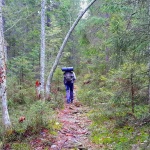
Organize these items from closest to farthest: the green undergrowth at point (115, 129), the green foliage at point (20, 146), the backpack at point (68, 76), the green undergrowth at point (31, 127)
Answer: the green foliage at point (20, 146) → the green undergrowth at point (115, 129) → the green undergrowth at point (31, 127) → the backpack at point (68, 76)

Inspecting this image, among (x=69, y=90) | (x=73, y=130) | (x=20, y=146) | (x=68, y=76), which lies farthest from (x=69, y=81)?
(x=20, y=146)

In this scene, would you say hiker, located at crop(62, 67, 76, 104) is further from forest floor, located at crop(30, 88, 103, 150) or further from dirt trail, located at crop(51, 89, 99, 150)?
forest floor, located at crop(30, 88, 103, 150)

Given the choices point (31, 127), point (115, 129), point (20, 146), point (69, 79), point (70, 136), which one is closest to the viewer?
point (20, 146)

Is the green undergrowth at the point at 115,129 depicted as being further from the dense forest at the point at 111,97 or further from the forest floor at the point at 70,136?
the forest floor at the point at 70,136

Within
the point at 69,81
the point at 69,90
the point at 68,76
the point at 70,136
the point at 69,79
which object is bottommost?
the point at 70,136

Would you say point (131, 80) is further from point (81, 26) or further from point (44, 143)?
point (81, 26)

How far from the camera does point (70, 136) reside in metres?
7.03

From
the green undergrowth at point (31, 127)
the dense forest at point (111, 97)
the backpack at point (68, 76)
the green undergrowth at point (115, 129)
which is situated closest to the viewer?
the dense forest at point (111, 97)

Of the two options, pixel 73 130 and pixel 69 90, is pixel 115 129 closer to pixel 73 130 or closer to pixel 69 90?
pixel 73 130

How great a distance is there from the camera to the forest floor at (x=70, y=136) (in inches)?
246

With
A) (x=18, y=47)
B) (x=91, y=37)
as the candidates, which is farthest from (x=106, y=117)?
(x=18, y=47)

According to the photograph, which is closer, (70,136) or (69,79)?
(70,136)

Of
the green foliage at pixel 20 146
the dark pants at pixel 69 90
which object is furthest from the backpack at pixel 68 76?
the green foliage at pixel 20 146

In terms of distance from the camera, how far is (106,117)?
8.52m
